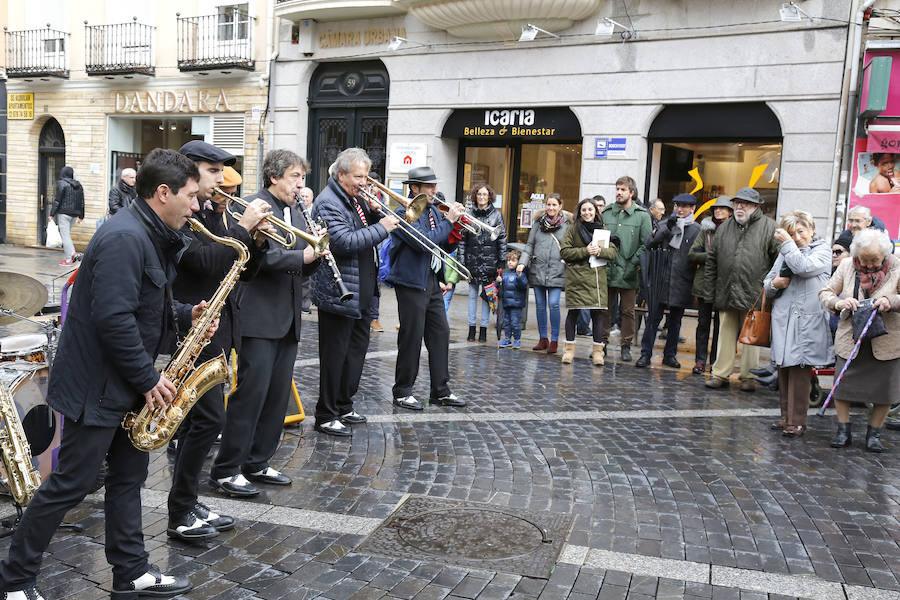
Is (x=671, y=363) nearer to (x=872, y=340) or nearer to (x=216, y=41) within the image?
(x=872, y=340)

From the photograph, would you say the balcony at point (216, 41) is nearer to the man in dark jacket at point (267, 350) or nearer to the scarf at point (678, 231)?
the scarf at point (678, 231)

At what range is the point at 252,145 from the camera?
19047mm

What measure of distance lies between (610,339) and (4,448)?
878cm

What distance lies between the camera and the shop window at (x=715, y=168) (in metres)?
13.3

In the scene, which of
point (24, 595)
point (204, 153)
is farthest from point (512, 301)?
point (24, 595)

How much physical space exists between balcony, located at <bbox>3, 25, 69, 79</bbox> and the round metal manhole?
2109 cm

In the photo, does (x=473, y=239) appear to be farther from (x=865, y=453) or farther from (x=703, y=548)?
(x=703, y=548)

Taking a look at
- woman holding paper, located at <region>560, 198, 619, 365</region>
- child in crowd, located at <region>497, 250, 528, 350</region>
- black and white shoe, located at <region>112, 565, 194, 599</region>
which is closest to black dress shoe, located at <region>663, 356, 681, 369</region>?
woman holding paper, located at <region>560, 198, 619, 365</region>

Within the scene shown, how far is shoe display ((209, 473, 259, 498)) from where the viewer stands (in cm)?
474

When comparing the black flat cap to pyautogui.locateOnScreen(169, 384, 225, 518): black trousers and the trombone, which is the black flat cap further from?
the trombone

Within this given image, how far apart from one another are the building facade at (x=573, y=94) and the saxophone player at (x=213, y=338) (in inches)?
423

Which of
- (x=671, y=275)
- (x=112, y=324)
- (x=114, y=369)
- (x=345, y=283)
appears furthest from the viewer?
(x=671, y=275)

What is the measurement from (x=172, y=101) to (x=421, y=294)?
1571cm

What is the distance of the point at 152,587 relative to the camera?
3.51 meters
